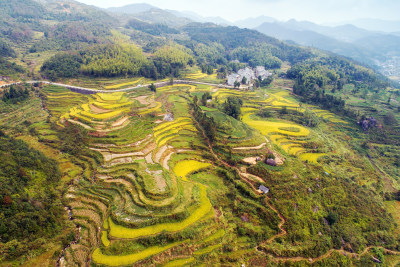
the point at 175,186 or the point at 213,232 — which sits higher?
the point at 175,186

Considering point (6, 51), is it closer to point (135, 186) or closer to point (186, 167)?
point (135, 186)

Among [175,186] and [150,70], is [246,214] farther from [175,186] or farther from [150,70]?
[150,70]

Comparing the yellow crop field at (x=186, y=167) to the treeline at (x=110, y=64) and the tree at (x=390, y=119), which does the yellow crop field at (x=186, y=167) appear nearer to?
the treeline at (x=110, y=64)

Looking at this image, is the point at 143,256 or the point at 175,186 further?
the point at 175,186

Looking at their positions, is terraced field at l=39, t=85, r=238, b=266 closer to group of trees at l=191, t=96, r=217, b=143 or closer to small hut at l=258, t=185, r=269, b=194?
group of trees at l=191, t=96, r=217, b=143

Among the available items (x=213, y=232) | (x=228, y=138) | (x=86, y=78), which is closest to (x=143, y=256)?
(x=213, y=232)

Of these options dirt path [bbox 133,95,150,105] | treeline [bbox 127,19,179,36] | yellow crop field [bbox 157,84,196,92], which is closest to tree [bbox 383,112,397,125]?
yellow crop field [bbox 157,84,196,92]
